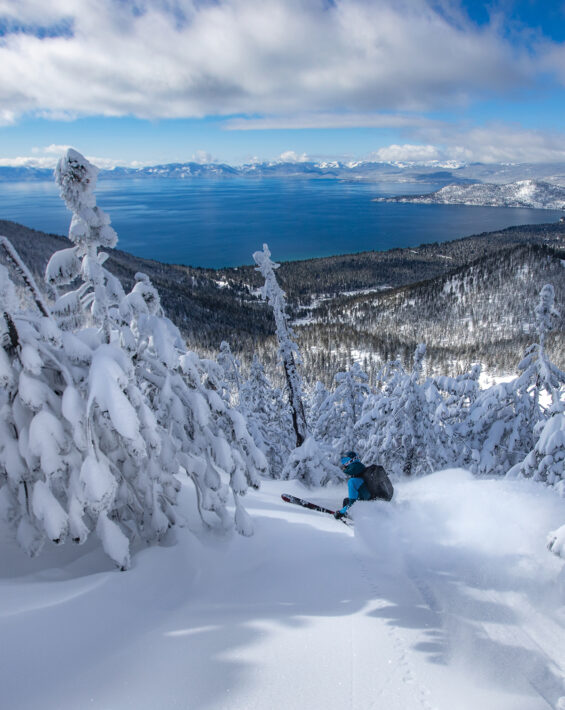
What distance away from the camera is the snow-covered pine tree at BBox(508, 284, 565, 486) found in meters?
9.63

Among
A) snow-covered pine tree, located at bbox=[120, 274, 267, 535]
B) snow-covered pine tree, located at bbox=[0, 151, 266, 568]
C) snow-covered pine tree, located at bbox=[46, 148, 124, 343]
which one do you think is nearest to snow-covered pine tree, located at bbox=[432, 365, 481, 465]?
snow-covered pine tree, located at bbox=[120, 274, 267, 535]

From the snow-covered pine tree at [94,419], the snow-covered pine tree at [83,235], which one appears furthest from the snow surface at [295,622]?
the snow-covered pine tree at [83,235]

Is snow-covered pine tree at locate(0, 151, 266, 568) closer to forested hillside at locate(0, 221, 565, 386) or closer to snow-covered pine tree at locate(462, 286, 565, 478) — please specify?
snow-covered pine tree at locate(462, 286, 565, 478)

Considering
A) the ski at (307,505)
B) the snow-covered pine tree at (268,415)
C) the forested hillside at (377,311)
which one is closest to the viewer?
the ski at (307,505)

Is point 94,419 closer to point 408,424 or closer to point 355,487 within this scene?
point 355,487

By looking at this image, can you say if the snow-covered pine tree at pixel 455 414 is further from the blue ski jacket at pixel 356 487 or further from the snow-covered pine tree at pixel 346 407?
the blue ski jacket at pixel 356 487

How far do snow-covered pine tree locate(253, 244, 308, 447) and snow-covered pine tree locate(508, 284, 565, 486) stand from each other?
8674 millimetres

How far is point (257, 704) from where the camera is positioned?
3.12 meters

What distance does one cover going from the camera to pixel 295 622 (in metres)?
4.33

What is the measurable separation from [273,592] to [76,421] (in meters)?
3.49

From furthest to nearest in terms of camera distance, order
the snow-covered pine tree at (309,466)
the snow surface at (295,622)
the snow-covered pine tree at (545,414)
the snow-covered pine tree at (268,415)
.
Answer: the snow-covered pine tree at (268,415)
the snow-covered pine tree at (309,466)
the snow-covered pine tree at (545,414)
the snow surface at (295,622)

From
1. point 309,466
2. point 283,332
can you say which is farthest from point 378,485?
point 283,332

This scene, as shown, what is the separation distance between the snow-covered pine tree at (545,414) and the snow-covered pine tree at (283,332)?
8.67 meters

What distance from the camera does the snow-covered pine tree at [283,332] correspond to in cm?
1502
